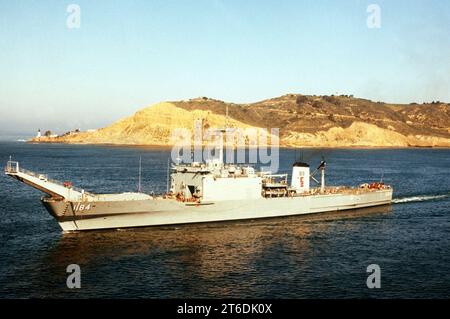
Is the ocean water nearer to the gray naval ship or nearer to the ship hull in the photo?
the ship hull

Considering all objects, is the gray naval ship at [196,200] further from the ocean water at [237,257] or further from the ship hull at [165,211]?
the ocean water at [237,257]

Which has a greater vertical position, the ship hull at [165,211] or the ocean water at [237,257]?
A: the ship hull at [165,211]

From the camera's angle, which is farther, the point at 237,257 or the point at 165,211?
the point at 165,211

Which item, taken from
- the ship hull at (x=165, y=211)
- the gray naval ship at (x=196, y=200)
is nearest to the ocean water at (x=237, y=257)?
the ship hull at (x=165, y=211)

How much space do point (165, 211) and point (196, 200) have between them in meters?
3.15

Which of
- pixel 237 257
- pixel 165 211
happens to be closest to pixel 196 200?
pixel 165 211

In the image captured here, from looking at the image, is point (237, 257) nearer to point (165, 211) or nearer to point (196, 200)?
point (165, 211)

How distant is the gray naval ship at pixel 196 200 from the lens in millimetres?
41656

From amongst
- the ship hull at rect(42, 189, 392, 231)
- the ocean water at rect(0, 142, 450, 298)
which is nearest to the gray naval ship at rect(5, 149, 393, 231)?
the ship hull at rect(42, 189, 392, 231)

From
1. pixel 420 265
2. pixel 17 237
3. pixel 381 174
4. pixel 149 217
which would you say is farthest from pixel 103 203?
pixel 381 174

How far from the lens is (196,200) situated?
45312mm

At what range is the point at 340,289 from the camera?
1128 inches
